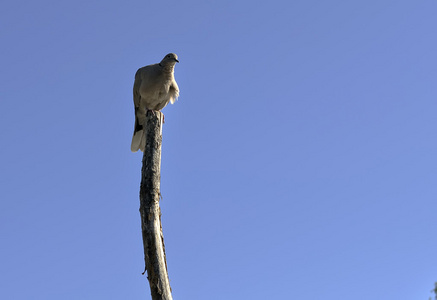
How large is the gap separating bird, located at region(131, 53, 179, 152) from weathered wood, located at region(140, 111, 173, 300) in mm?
3243

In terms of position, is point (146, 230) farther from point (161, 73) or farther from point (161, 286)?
point (161, 73)

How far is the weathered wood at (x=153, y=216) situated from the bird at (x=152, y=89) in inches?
128

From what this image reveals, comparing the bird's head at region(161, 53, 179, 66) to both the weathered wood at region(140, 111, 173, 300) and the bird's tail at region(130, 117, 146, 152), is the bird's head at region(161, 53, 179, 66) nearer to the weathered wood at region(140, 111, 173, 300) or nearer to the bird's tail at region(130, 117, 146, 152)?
the bird's tail at region(130, 117, 146, 152)

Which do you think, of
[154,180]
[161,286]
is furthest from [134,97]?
[161,286]

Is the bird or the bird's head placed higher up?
the bird's head

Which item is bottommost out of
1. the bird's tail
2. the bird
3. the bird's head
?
the bird's tail

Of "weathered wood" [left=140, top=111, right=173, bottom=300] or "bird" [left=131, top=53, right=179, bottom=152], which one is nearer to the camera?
"weathered wood" [left=140, top=111, right=173, bottom=300]

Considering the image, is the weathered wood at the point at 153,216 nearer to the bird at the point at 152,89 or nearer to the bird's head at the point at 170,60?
the bird at the point at 152,89

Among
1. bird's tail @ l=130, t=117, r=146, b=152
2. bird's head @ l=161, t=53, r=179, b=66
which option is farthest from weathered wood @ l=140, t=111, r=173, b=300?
bird's head @ l=161, t=53, r=179, b=66

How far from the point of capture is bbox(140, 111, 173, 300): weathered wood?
559cm

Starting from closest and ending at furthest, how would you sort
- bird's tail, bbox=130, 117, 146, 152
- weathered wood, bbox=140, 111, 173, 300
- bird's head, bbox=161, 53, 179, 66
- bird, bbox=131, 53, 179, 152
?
weathered wood, bbox=140, 111, 173, 300, bird's tail, bbox=130, 117, 146, 152, bird, bbox=131, 53, 179, 152, bird's head, bbox=161, 53, 179, 66

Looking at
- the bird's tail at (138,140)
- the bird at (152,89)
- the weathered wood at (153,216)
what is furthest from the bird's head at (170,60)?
the weathered wood at (153,216)

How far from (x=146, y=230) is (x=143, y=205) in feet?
0.89

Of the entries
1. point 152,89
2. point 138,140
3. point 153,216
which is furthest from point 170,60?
point 153,216
